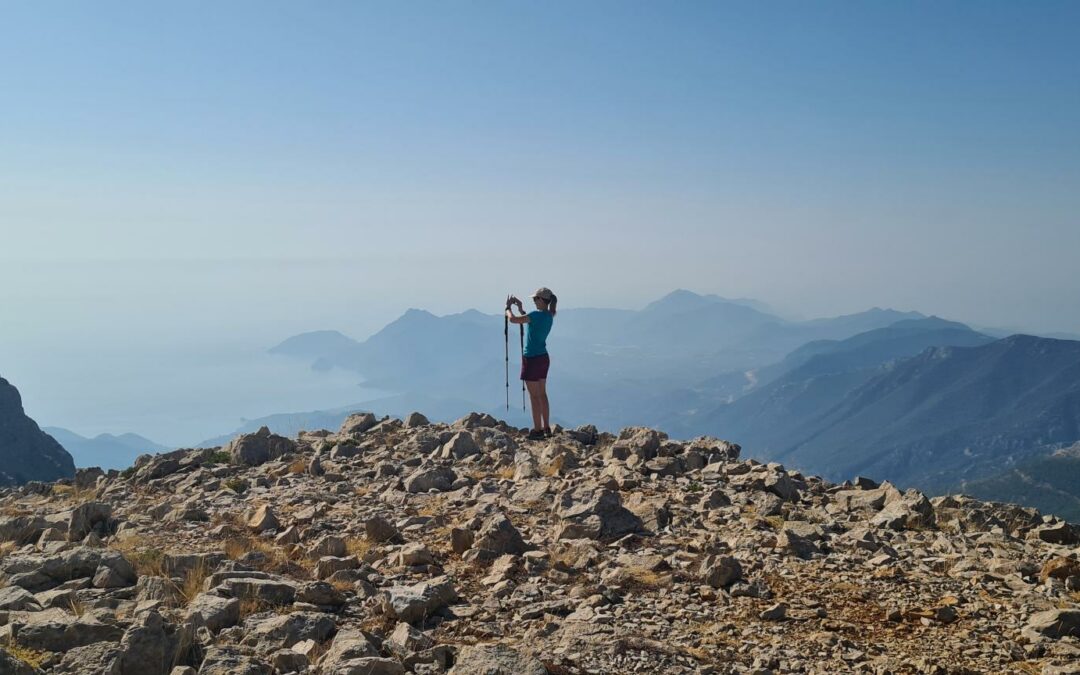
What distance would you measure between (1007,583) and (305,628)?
8.68 meters

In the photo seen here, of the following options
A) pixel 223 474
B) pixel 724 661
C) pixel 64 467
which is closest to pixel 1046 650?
pixel 724 661

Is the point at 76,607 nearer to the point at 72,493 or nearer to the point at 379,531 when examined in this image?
the point at 379,531

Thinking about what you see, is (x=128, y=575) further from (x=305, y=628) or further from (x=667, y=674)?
(x=667, y=674)

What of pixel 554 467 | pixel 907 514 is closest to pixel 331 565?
pixel 554 467

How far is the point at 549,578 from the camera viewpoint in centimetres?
980

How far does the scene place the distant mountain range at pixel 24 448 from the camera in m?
115

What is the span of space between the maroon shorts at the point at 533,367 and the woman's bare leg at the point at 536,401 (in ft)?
0.52

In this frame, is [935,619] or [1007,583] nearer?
[935,619]

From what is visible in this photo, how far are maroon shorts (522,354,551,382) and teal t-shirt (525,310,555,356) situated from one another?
130 mm

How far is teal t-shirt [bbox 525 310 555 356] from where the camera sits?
18797mm

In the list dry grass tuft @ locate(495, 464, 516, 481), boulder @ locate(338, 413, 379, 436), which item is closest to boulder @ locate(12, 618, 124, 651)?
dry grass tuft @ locate(495, 464, 516, 481)

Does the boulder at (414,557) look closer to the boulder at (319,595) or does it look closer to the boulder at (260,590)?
the boulder at (319,595)

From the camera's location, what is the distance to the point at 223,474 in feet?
61.4

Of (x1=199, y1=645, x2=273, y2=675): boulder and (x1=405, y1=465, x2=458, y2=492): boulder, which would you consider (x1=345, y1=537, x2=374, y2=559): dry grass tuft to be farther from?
(x1=199, y1=645, x2=273, y2=675): boulder
